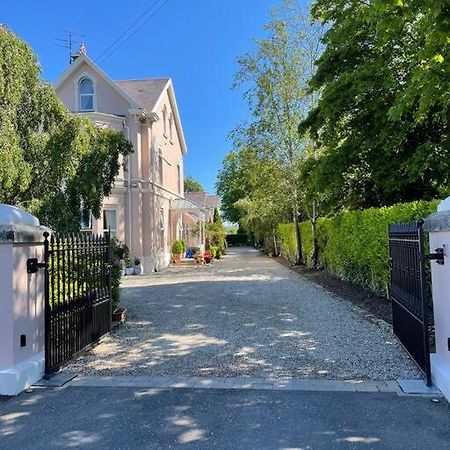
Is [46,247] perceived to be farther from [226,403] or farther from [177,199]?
[177,199]

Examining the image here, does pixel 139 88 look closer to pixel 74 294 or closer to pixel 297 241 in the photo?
pixel 297 241

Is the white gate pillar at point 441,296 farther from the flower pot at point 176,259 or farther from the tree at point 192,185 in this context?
the tree at point 192,185

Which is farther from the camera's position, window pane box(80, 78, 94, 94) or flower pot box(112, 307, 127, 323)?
window pane box(80, 78, 94, 94)

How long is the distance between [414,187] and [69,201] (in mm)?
9621

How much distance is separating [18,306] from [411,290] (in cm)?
479

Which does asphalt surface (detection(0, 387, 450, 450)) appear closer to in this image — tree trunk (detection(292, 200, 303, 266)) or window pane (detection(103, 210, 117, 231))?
window pane (detection(103, 210, 117, 231))

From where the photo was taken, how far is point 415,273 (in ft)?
17.7

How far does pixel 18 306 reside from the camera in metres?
5.23

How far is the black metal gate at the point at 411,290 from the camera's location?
498 centimetres

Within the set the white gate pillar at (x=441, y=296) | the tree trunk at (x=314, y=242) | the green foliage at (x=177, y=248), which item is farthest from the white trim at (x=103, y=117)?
the white gate pillar at (x=441, y=296)

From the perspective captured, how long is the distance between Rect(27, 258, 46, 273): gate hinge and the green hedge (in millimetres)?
6761

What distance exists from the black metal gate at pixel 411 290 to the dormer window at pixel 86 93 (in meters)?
17.6

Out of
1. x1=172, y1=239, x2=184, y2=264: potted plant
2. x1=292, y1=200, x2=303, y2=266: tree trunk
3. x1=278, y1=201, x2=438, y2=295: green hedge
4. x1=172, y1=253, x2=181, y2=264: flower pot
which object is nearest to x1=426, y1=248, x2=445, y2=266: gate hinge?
x1=278, y1=201, x2=438, y2=295: green hedge

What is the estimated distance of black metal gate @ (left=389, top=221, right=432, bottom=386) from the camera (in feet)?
16.3
